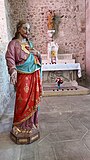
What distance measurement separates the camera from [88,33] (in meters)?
6.75

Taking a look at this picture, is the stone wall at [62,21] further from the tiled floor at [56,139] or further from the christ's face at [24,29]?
the christ's face at [24,29]

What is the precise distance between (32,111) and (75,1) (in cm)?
648

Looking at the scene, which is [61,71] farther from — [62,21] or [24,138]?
[24,138]

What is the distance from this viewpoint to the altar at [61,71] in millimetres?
6043

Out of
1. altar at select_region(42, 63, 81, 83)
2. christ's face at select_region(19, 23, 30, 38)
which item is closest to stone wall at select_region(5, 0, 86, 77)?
altar at select_region(42, 63, 81, 83)

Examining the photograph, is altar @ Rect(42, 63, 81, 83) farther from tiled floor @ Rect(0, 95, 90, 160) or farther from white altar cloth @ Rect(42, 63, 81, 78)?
tiled floor @ Rect(0, 95, 90, 160)

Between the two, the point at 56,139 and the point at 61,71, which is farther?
the point at 61,71

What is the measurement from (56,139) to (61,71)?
13.9 feet

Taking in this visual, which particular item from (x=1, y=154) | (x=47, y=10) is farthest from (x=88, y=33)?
(x=1, y=154)

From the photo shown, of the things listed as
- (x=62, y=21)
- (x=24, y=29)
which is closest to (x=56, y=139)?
(x=24, y=29)

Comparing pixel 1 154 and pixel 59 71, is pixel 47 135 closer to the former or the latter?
pixel 1 154

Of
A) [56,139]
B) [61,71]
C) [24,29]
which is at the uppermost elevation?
[24,29]

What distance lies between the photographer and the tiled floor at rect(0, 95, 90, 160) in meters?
1.71

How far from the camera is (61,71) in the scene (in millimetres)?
6168
